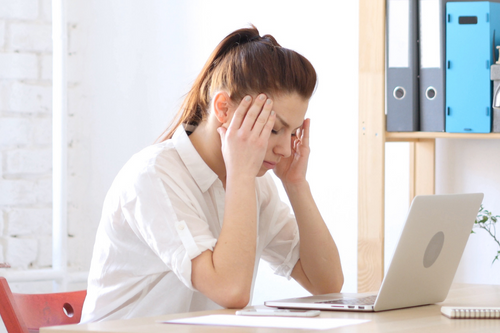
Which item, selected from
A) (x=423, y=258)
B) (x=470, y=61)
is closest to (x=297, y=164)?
(x=423, y=258)

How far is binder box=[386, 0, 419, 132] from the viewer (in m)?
1.89

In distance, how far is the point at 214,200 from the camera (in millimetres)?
1479

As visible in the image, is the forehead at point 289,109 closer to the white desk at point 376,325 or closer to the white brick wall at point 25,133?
the white desk at point 376,325

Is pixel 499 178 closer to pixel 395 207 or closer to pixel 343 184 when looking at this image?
pixel 395 207

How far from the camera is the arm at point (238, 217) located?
3.85 feet

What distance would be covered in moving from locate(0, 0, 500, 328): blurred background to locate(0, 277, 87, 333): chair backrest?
89 cm

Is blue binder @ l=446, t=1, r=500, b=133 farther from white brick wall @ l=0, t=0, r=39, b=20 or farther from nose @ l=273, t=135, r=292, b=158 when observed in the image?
white brick wall @ l=0, t=0, r=39, b=20

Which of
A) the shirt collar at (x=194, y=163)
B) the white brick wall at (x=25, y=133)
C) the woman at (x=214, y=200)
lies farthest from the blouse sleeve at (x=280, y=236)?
the white brick wall at (x=25, y=133)

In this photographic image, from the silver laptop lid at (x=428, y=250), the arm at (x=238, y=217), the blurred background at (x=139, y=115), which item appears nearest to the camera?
the silver laptop lid at (x=428, y=250)

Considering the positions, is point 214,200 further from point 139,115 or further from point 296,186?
point 139,115

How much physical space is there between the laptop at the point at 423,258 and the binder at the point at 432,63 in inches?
27.7

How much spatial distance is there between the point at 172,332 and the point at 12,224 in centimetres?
166

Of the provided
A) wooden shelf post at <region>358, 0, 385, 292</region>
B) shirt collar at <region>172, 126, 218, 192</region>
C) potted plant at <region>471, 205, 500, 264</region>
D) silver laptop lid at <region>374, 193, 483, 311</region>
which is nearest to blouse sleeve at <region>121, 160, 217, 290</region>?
shirt collar at <region>172, 126, 218, 192</region>

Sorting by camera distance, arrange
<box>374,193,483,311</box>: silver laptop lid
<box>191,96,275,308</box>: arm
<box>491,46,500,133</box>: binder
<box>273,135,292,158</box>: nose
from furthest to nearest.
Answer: <box>491,46,500,133</box>: binder → <box>273,135,292,158</box>: nose → <box>191,96,275,308</box>: arm → <box>374,193,483,311</box>: silver laptop lid
